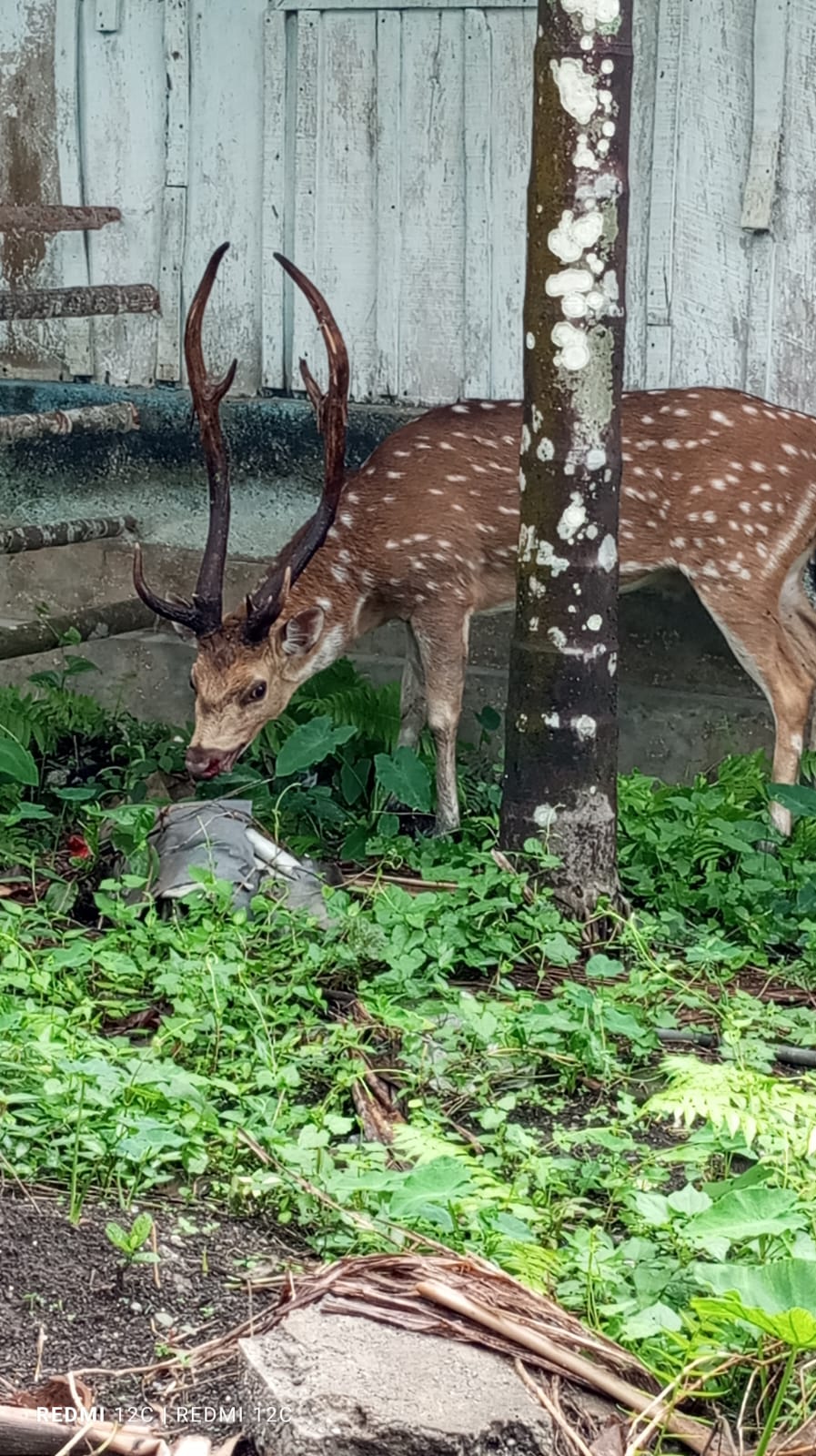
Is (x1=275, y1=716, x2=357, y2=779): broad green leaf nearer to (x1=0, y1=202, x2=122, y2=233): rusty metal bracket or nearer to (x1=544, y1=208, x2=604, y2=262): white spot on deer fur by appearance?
(x1=544, y1=208, x2=604, y2=262): white spot on deer fur

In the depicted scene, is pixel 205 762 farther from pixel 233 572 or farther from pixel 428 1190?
pixel 428 1190

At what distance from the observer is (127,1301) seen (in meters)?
2.96

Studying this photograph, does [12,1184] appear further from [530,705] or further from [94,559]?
[94,559]

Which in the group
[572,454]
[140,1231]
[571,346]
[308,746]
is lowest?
[308,746]

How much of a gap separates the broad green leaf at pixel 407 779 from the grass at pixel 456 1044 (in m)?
0.01

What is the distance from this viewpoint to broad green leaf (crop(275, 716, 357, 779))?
18.2 ft

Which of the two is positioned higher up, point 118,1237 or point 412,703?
point 118,1237

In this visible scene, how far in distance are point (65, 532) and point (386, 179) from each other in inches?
68.0

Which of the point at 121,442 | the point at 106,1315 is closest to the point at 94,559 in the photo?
the point at 121,442

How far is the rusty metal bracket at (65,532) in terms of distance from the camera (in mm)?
6590

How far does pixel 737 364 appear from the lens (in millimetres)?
Answer: 6434


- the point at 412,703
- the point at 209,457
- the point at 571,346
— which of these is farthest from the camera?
the point at 412,703

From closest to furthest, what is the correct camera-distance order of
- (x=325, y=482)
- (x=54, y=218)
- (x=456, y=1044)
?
(x=456, y=1044) < (x=325, y=482) < (x=54, y=218)

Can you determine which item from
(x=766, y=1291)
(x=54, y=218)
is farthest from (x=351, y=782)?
(x=766, y=1291)
